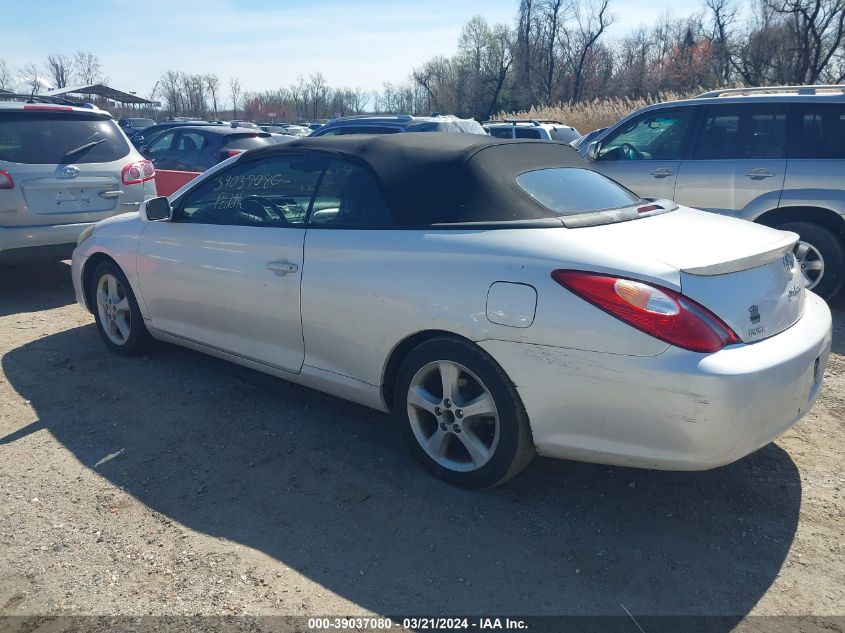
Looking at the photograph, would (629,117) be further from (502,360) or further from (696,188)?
(502,360)

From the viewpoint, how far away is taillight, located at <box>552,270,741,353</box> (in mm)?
2580

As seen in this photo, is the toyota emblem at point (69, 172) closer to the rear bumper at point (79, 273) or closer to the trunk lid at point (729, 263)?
the rear bumper at point (79, 273)

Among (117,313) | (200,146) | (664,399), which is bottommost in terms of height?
(117,313)

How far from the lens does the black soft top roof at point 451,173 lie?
10.5ft

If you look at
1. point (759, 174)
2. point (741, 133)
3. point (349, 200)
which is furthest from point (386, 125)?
point (349, 200)

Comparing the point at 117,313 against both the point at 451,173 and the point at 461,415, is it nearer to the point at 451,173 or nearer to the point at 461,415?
the point at 451,173

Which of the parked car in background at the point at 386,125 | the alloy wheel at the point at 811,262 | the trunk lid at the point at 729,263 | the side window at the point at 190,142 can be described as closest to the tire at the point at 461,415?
the trunk lid at the point at 729,263

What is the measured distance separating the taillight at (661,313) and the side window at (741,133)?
4473 mm

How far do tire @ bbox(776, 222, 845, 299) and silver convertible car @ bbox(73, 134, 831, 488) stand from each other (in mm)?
2967

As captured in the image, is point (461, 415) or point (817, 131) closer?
point (461, 415)

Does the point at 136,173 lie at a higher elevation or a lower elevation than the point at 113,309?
higher

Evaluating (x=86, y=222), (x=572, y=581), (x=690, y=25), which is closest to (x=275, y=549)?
(x=572, y=581)

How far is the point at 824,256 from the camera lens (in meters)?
5.97

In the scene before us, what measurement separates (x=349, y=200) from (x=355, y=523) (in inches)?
63.9
